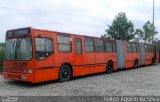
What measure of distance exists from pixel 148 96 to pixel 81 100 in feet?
8.10

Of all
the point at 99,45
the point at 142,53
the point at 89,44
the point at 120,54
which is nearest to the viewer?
the point at 89,44

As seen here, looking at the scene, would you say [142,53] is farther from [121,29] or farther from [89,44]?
[121,29]

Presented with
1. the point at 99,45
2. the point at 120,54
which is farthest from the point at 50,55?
the point at 120,54

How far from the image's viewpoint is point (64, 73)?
44.6 ft

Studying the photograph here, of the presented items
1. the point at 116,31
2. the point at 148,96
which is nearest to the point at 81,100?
the point at 148,96

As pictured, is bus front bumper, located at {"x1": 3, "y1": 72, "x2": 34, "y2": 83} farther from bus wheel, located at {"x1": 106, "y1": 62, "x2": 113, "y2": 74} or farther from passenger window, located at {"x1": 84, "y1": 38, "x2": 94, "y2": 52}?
bus wheel, located at {"x1": 106, "y1": 62, "x2": 113, "y2": 74}

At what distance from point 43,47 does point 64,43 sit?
69.4 inches

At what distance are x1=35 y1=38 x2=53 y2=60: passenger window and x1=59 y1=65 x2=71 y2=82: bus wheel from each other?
1260 mm

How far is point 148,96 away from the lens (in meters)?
9.62

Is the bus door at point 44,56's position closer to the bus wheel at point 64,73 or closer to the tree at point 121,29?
the bus wheel at point 64,73

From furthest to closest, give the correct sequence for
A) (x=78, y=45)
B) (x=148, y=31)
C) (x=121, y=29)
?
(x=148, y=31)
(x=121, y=29)
(x=78, y=45)

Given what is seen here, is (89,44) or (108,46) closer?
(89,44)

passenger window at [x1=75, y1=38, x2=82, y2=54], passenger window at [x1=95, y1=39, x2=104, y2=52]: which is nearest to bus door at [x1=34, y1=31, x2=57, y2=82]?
passenger window at [x1=75, y1=38, x2=82, y2=54]

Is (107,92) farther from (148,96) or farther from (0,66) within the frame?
(0,66)
